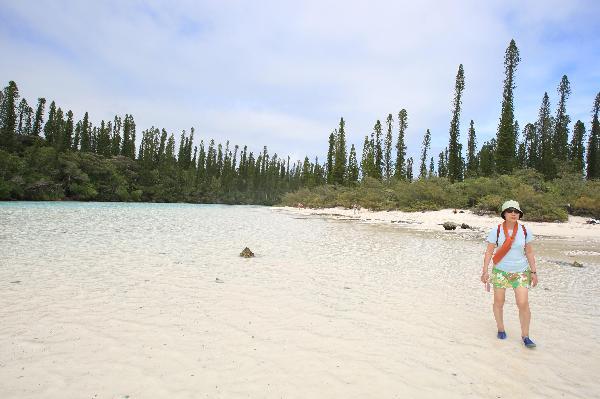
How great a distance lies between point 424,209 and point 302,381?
28363mm

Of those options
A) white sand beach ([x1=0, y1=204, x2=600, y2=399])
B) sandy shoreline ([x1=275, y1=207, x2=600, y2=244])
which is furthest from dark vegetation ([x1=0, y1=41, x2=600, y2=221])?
white sand beach ([x1=0, y1=204, x2=600, y2=399])

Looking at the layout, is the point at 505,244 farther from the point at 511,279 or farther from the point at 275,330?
the point at 275,330

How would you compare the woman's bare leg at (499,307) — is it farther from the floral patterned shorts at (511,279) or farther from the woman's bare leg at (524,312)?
the woman's bare leg at (524,312)

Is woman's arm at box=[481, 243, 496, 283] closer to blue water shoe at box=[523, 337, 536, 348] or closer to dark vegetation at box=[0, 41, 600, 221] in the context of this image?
blue water shoe at box=[523, 337, 536, 348]

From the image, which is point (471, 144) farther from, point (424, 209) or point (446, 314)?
point (446, 314)

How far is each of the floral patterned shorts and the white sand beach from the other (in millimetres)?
662

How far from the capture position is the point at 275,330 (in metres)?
4.48

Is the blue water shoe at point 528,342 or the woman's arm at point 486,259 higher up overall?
the woman's arm at point 486,259

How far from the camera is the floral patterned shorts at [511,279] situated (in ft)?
15.0

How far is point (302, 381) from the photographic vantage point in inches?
127

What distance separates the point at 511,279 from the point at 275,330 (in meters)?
3.08

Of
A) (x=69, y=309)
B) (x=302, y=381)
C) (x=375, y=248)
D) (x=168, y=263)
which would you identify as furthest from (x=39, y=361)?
(x=375, y=248)

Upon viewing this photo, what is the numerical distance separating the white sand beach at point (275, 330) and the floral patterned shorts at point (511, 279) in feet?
2.17

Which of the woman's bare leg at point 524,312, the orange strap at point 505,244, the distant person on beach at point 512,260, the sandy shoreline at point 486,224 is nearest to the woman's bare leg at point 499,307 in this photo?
the distant person on beach at point 512,260
